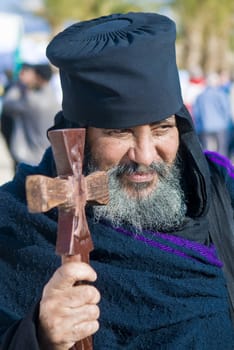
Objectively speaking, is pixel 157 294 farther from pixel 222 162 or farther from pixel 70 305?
pixel 222 162

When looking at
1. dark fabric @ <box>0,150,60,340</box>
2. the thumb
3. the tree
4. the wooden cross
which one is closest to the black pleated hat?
dark fabric @ <box>0,150,60,340</box>

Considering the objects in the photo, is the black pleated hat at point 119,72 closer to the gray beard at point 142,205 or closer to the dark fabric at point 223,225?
the gray beard at point 142,205

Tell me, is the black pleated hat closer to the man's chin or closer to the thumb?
the man's chin

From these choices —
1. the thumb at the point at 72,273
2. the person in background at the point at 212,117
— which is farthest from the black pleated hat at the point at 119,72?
the person in background at the point at 212,117

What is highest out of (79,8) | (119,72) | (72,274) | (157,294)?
(119,72)

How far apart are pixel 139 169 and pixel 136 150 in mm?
56

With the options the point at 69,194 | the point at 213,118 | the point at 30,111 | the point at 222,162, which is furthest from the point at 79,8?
the point at 69,194

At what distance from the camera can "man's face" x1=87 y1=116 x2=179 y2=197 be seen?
102 inches

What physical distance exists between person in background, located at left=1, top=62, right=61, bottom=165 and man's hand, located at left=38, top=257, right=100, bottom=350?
6.48 m

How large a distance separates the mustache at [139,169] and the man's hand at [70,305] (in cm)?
51

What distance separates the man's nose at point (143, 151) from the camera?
2.58 meters

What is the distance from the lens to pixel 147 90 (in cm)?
262

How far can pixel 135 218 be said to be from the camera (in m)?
2.66

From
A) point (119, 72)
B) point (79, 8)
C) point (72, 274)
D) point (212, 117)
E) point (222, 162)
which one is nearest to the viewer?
point (72, 274)
